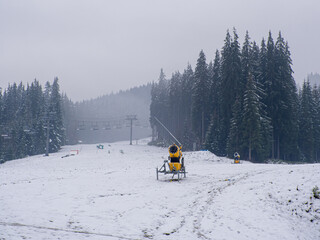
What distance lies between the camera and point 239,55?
4503 cm

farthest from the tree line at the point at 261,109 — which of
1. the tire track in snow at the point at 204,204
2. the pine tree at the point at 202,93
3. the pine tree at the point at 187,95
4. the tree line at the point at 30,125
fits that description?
the tree line at the point at 30,125

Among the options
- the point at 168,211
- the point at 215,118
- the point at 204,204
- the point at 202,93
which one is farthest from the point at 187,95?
the point at 168,211

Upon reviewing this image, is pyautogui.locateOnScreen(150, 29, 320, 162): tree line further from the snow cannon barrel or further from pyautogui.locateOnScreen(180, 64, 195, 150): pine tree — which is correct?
the snow cannon barrel

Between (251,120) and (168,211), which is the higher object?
(251,120)

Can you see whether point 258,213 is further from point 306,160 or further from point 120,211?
point 306,160

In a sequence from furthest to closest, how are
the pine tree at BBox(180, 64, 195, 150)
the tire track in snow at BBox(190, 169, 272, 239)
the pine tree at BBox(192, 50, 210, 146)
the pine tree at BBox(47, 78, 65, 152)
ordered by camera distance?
the pine tree at BBox(180, 64, 195, 150) < the pine tree at BBox(47, 78, 65, 152) < the pine tree at BBox(192, 50, 210, 146) < the tire track in snow at BBox(190, 169, 272, 239)

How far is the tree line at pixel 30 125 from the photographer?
64625 mm

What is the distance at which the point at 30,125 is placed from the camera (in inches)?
2697

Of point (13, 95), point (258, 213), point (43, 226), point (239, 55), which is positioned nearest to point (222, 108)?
point (239, 55)

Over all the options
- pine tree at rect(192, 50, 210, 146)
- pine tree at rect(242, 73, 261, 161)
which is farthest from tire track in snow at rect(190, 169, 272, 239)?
pine tree at rect(192, 50, 210, 146)

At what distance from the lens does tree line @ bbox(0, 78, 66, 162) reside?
64.6m

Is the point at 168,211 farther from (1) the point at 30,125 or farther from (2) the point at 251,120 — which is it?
(1) the point at 30,125

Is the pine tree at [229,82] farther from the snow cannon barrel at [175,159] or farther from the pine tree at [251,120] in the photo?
the snow cannon barrel at [175,159]

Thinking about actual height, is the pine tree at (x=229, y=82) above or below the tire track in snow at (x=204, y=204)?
above
